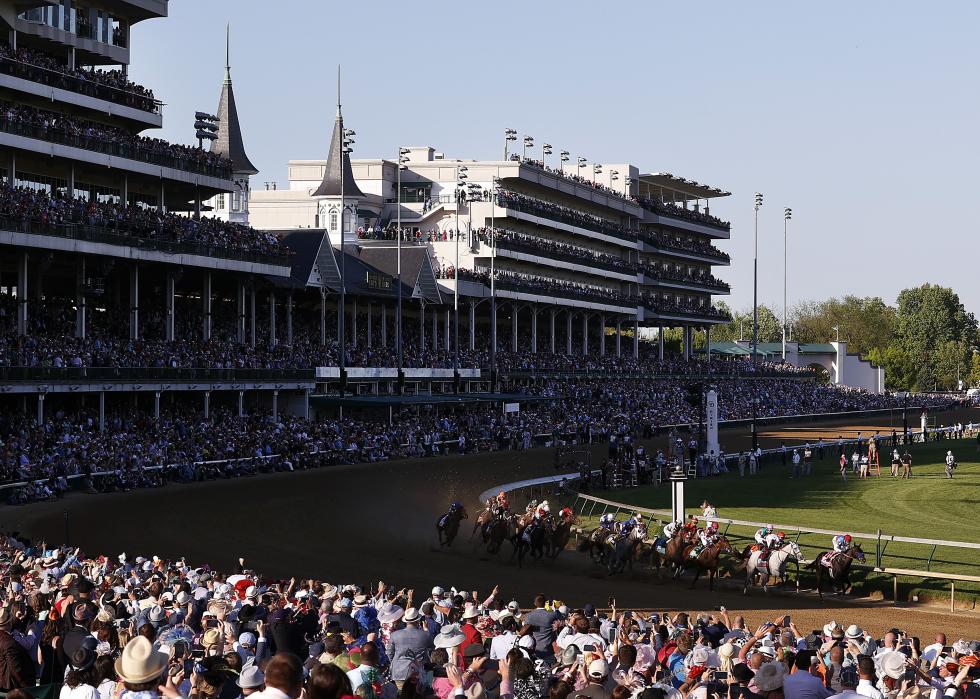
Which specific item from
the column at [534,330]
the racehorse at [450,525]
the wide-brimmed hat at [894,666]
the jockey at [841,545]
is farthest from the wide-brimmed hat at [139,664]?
the column at [534,330]

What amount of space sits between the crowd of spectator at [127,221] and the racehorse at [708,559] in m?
25.0

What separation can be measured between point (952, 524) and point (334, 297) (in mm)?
35527

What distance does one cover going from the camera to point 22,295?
135 ft

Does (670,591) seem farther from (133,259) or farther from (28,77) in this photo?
(28,77)

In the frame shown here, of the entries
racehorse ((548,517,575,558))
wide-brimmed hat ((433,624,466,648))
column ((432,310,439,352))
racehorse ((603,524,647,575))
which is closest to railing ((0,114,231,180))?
column ((432,310,439,352))

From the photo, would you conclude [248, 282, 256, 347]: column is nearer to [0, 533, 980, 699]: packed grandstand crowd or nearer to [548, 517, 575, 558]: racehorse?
[548, 517, 575, 558]: racehorse

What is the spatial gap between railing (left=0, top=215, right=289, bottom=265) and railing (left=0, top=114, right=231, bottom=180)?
3.13 meters

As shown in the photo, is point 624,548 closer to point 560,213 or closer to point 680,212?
point 560,213

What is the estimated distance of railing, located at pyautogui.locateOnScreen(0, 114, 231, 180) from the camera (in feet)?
138

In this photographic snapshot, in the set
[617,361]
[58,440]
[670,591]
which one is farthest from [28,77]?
[617,361]

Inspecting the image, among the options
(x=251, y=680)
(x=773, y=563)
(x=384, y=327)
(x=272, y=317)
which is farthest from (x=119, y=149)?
(x=251, y=680)

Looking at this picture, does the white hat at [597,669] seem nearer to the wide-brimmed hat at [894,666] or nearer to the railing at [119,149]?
the wide-brimmed hat at [894,666]

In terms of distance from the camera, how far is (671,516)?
3123cm

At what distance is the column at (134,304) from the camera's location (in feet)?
151
